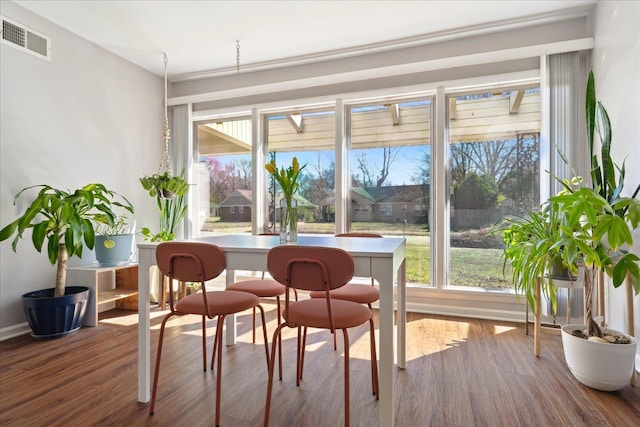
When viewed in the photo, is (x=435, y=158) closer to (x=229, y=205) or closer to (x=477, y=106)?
(x=477, y=106)

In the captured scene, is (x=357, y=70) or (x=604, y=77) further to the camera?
(x=357, y=70)

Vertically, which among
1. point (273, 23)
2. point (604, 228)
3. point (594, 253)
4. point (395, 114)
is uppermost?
point (273, 23)

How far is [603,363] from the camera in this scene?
193cm

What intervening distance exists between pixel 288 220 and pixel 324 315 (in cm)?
74

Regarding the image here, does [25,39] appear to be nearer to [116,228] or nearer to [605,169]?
[116,228]

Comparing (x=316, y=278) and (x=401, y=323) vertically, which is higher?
(x=316, y=278)

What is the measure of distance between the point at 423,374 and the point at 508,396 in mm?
481

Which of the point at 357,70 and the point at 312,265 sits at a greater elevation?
the point at 357,70

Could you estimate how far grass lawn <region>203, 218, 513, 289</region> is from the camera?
138 inches

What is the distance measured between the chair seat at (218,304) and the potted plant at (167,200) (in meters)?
1.85

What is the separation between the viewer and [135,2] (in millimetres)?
2865

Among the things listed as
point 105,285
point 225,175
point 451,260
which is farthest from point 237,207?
point 451,260

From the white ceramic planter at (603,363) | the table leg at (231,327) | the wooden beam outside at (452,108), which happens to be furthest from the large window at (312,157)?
the white ceramic planter at (603,363)

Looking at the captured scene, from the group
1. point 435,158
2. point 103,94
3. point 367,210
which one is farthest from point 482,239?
point 103,94
